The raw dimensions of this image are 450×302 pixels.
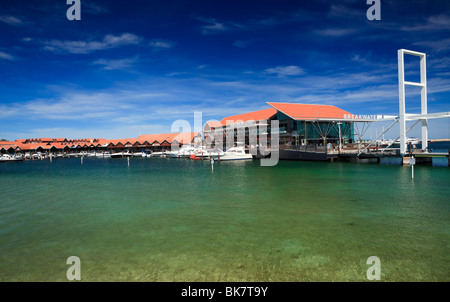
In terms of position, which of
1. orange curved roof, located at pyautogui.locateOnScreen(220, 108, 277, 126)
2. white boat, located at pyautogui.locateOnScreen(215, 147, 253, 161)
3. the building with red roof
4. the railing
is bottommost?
white boat, located at pyautogui.locateOnScreen(215, 147, 253, 161)

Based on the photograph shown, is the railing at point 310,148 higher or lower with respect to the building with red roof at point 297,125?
lower

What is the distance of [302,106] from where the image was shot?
2277 inches

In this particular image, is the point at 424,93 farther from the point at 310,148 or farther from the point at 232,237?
the point at 232,237

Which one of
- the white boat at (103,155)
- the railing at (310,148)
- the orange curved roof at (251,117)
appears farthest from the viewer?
the white boat at (103,155)

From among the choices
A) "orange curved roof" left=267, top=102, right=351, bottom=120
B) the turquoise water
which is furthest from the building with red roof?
the turquoise water

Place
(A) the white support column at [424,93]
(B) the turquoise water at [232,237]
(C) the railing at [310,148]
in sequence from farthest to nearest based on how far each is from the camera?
(C) the railing at [310,148] → (A) the white support column at [424,93] → (B) the turquoise water at [232,237]

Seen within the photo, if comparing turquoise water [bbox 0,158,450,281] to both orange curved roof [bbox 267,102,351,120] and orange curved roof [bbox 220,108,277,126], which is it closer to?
orange curved roof [bbox 267,102,351,120]

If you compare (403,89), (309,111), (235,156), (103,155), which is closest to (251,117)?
(309,111)

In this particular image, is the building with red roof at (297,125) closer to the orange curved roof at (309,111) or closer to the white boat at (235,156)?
the orange curved roof at (309,111)

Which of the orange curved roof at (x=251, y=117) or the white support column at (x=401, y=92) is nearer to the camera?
the white support column at (x=401, y=92)

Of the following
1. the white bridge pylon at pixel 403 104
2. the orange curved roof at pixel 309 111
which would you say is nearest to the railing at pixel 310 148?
the orange curved roof at pixel 309 111

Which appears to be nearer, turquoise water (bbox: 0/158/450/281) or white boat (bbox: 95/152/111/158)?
turquoise water (bbox: 0/158/450/281)
